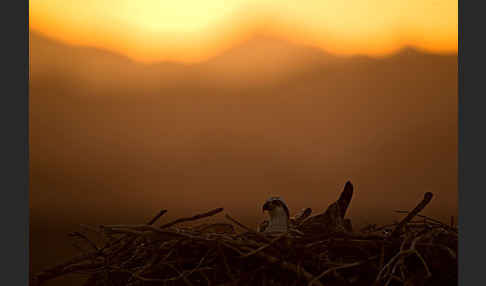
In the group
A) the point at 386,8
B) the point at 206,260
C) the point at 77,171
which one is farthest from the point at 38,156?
the point at 386,8

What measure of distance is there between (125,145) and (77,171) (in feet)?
0.45

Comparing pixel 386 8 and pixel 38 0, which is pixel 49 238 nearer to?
pixel 38 0

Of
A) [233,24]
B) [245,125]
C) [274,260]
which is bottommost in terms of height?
[274,260]

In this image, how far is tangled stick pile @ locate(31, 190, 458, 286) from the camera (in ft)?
3.82

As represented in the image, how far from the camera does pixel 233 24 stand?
1.79 metres

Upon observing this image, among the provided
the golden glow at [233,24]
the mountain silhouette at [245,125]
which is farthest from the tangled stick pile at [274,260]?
the golden glow at [233,24]

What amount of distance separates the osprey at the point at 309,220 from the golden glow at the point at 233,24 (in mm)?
563

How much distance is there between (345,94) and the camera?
1.85 metres

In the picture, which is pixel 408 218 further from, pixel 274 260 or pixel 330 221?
pixel 274 260

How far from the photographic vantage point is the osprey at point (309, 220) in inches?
50.6

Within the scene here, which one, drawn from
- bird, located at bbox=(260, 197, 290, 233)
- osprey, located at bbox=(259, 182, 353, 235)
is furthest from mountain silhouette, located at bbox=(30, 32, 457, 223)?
bird, located at bbox=(260, 197, 290, 233)

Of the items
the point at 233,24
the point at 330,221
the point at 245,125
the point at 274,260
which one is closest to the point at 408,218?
the point at 330,221

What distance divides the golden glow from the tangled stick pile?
0.67 m

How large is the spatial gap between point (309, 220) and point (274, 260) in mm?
288
